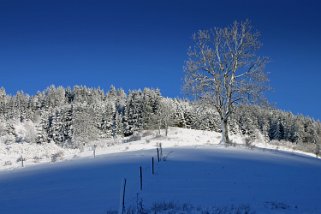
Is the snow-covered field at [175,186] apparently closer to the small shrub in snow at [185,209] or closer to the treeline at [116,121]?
the small shrub in snow at [185,209]

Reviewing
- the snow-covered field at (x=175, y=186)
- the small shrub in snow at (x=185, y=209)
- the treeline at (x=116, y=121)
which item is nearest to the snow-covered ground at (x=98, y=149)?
the snow-covered field at (x=175, y=186)

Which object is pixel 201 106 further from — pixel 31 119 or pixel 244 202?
pixel 31 119

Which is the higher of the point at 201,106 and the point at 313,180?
the point at 201,106

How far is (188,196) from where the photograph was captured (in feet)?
44.0

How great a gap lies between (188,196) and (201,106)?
23.4m

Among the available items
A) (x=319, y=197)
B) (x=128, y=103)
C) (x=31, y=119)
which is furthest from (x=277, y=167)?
(x=31, y=119)

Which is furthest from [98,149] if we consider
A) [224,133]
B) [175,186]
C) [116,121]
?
[116,121]

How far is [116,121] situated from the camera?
114m

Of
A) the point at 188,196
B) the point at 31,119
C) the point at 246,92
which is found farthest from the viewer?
the point at 31,119

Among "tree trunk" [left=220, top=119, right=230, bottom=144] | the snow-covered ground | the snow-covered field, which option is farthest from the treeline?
the snow-covered field

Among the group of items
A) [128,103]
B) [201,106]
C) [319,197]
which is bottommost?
[319,197]

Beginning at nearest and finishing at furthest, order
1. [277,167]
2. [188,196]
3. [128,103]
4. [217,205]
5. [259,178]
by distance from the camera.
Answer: [217,205], [188,196], [259,178], [277,167], [128,103]

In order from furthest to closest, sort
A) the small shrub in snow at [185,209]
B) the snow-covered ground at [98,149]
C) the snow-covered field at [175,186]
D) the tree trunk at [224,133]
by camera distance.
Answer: the tree trunk at [224,133] < the snow-covered ground at [98,149] < the snow-covered field at [175,186] < the small shrub in snow at [185,209]

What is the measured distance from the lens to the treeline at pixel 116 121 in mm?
100500
